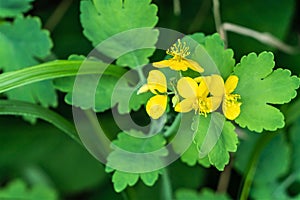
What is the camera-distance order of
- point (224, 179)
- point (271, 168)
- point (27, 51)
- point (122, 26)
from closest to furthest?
point (122, 26), point (27, 51), point (271, 168), point (224, 179)

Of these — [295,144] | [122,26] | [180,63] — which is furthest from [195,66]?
[295,144]

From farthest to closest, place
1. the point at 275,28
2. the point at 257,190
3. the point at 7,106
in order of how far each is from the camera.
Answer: the point at 275,28 → the point at 257,190 → the point at 7,106

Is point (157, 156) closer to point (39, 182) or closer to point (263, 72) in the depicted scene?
point (263, 72)

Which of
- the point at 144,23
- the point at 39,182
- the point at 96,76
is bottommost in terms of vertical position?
the point at 39,182

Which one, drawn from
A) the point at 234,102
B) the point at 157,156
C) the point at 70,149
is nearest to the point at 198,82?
the point at 234,102

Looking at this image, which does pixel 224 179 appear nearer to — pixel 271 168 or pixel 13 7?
pixel 271 168

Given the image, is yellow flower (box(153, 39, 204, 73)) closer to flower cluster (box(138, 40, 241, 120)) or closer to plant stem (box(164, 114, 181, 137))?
flower cluster (box(138, 40, 241, 120))

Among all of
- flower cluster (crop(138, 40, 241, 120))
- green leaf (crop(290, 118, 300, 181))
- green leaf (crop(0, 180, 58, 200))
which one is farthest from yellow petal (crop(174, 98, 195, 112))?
green leaf (crop(0, 180, 58, 200))
